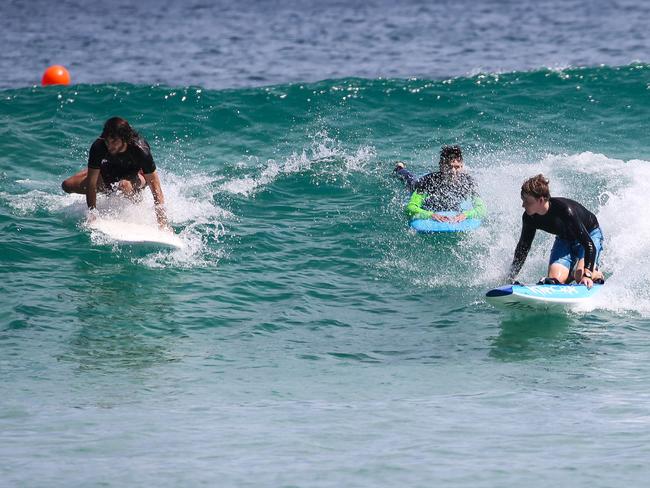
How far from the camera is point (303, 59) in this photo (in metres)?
32.8

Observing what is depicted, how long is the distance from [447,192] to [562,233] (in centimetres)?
383

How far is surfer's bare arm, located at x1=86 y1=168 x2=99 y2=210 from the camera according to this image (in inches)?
515

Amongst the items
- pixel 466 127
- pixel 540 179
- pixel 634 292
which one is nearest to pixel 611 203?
pixel 634 292

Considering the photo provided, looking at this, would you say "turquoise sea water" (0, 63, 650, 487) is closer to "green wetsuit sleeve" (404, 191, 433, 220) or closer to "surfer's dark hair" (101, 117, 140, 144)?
"green wetsuit sleeve" (404, 191, 433, 220)

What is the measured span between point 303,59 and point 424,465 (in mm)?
26227

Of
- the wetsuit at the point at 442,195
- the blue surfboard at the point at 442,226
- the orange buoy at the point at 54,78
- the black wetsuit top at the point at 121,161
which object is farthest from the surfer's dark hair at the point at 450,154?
the orange buoy at the point at 54,78

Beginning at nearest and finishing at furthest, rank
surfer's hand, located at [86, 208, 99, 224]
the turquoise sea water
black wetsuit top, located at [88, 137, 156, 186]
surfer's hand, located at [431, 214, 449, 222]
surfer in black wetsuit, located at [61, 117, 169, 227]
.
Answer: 1. the turquoise sea water
2. surfer in black wetsuit, located at [61, 117, 169, 227]
3. black wetsuit top, located at [88, 137, 156, 186]
4. surfer's hand, located at [86, 208, 99, 224]
5. surfer's hand, located at [431, 214, 449, 222]

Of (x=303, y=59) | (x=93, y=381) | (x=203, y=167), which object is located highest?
Result: (x=303, y=59)

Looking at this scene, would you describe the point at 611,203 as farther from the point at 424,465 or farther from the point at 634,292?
the point at 424,465

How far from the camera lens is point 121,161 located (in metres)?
13.2

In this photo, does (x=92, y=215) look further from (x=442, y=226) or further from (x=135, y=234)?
(x=442, y=226)

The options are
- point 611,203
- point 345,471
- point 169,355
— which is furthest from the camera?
point 611,203

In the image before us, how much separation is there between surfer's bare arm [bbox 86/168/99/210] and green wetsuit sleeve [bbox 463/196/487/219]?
5.09 meters

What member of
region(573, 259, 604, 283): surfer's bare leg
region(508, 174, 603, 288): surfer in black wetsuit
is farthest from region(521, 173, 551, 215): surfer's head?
region(573, 259, 604, 283): surfer's bare leg
